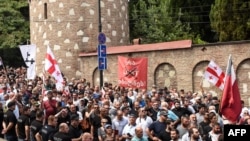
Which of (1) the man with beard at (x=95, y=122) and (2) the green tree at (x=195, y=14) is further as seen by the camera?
(2) the green tree at (x=195, y=14)

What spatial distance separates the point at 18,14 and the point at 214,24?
17.1 metres

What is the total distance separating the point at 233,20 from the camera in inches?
1359

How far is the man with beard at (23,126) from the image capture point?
474 inches

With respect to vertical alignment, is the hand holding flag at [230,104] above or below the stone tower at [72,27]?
below

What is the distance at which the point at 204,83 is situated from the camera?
23375mm

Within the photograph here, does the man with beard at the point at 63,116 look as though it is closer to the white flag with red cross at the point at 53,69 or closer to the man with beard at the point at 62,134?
the man with beard at the point at 62,134

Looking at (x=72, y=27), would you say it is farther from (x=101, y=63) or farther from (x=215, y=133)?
(x=215, y=133)

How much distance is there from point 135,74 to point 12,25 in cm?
2678

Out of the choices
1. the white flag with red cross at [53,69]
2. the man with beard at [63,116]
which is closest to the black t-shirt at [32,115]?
the man with beard at [63,116]

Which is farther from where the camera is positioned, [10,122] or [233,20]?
[233,20]

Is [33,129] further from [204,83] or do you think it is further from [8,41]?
[8,41]

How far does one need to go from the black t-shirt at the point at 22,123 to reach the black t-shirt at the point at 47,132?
144 centimetres

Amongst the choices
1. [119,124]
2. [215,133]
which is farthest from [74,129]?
[215,133]

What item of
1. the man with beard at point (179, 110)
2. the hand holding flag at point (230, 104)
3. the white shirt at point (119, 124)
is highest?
the hand holding flag at point (230, 104)
